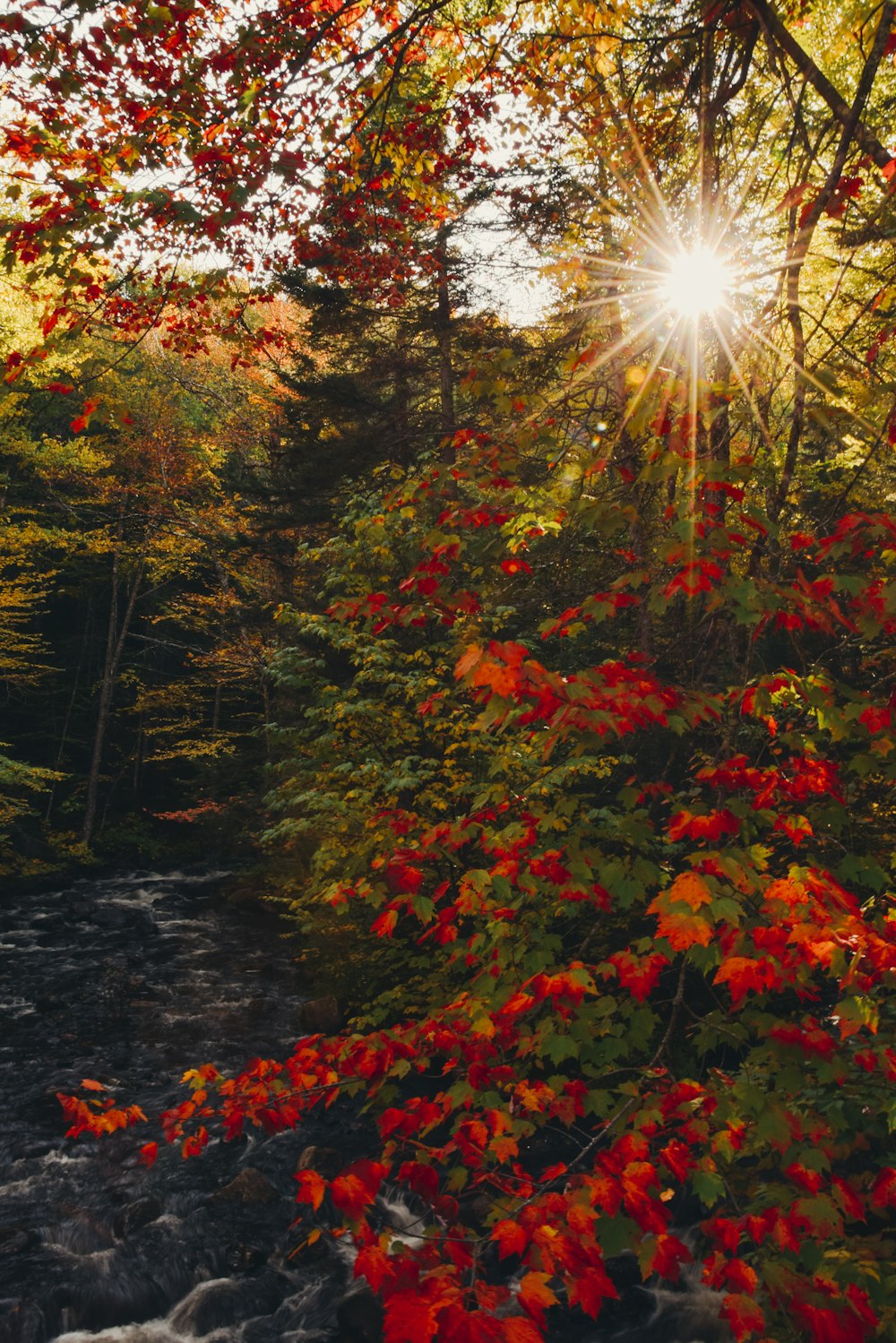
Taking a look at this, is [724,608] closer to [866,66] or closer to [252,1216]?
[866,66]

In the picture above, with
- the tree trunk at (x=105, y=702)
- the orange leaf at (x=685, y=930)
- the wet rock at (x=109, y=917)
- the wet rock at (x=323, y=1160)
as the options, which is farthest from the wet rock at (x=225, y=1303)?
the tree trunk at (x=105, y=702)

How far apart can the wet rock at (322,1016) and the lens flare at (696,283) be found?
10.1 meters

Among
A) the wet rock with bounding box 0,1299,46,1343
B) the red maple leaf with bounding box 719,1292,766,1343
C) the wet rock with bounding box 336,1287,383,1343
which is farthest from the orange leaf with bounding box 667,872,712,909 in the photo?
the wet rock with bounding box 0,1299,46,1343

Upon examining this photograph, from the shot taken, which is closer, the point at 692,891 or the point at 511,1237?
the point at 511,1237

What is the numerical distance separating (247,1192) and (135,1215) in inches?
42.8

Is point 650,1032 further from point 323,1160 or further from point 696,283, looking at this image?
point 323,1160

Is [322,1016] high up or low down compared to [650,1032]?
down

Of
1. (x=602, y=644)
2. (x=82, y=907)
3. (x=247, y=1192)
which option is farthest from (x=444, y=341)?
(x=82, y=907)

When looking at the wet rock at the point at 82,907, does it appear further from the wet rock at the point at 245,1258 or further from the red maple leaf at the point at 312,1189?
the red maple leaf at the point at 312,1189

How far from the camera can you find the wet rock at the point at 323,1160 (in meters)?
8.31

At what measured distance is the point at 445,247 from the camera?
48.0 ft

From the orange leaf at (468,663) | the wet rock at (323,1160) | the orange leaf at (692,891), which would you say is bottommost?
the wet rock at (323,1160)

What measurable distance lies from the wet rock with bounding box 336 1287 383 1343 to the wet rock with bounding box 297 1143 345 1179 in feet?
5.27

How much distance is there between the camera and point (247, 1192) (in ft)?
26.7
